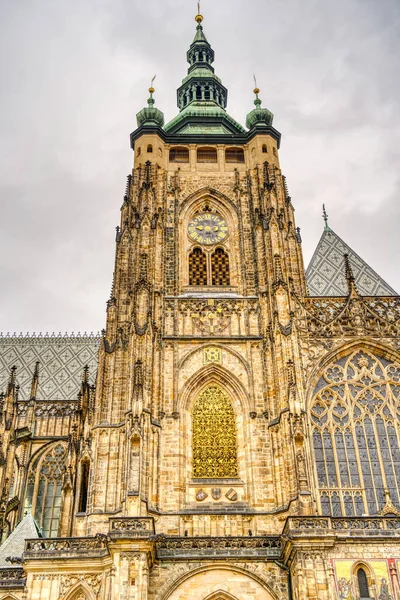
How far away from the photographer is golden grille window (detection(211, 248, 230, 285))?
2916 cm

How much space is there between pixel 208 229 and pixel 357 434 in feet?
36.4

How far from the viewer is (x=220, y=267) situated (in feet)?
96.8

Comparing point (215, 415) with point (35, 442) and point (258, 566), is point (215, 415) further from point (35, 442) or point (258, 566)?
point (35, 442)

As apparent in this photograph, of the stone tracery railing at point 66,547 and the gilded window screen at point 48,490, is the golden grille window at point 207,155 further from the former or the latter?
the stone tracery railing at point 66,547

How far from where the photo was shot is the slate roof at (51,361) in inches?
1410

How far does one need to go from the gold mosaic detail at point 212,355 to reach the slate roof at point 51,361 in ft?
37.1

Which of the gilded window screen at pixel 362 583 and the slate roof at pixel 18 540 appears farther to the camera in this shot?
the slate roof at pixel 18 540

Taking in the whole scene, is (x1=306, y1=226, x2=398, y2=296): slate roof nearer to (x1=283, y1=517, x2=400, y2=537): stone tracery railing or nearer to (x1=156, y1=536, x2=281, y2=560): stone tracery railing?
(x1=283, y1=517, x2=400, y2=537): stone tracery railing

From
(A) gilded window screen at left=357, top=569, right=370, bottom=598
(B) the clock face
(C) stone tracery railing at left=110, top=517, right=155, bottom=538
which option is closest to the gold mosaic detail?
(B) the clock face

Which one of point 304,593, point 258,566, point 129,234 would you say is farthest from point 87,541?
point 129,234

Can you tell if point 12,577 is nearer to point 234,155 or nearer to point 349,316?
point 349,316

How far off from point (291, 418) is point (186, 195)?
12121 millimetres

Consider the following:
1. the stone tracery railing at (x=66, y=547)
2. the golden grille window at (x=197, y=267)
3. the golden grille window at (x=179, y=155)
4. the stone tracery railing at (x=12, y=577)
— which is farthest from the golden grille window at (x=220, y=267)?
the stone tracery railing at (x=12, y=577)

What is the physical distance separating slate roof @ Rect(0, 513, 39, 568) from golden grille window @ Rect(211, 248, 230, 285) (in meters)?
11.7
